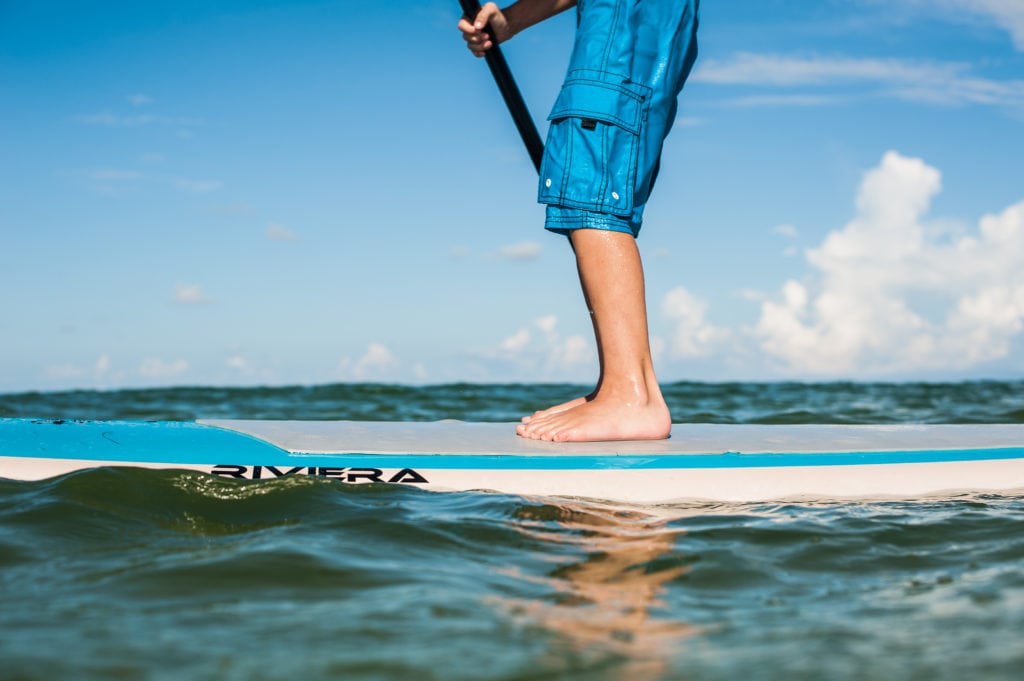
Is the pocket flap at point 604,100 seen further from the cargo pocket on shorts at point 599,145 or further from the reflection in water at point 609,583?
the reflection in water at point 609,583

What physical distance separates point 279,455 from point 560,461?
88 cm

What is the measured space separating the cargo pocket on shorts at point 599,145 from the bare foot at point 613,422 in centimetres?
62

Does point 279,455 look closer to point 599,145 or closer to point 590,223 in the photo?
point 590,223

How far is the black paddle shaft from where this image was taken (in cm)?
324

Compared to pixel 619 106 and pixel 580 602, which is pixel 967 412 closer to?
pixel 619 106

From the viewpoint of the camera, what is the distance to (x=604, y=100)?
2.80 m

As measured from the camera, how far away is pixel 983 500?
2.81 metres

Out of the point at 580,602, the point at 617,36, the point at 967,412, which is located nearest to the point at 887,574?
the point at 580,602

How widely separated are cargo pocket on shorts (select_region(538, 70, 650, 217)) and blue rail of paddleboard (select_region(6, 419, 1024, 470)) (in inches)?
31.1

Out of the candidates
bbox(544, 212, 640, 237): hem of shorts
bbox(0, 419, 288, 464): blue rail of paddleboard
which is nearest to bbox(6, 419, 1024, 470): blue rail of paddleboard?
bbox(0, 419, 288, 464): blue rail of paddleboard

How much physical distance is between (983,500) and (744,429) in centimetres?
84

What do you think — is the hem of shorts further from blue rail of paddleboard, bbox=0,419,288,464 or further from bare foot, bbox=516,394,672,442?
blue rail of paddleboard, bbox=0,419,288,464

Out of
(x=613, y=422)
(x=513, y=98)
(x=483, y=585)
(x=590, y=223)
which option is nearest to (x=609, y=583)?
(x=483, y=585)

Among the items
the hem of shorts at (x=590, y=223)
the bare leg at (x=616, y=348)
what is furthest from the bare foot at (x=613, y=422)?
the hem of shorts at (x=590, y=223)
